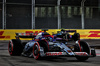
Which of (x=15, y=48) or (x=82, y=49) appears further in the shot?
(x=15, y=48)

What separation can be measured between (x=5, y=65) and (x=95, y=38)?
24.9 metres

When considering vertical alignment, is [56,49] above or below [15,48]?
above

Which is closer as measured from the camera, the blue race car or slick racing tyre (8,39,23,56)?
the blue race car

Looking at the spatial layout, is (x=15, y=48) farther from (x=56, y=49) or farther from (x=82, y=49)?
(x=82, y=49)

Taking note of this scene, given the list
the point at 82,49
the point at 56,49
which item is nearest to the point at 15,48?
the point at 56,49

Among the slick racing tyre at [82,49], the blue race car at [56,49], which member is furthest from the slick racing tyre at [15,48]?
the slick racing tyre at [82,49]

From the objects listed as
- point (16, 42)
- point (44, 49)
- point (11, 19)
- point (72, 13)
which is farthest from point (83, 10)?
point (44, 49)

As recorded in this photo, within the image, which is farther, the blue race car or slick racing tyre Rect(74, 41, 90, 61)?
slick racing tyre Rect(74, 41, 90, 61)

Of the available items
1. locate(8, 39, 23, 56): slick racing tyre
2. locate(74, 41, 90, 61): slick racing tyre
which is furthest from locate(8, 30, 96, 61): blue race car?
locate(8, 39, 23, 56): slick racing tyre

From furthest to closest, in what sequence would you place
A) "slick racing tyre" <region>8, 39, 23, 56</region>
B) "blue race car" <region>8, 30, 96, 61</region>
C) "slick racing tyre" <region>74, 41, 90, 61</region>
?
"slick racing tyre" <region>8, 39, 23, 56</region>, "slick racing tyre" <region>74, 41, 90, 61</region>, "blue race car" <region>8, 30, 96, 61</region>

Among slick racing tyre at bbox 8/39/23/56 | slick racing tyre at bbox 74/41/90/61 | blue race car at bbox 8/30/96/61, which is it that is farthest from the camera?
slick racing tyre at bbox 8/39/23/56

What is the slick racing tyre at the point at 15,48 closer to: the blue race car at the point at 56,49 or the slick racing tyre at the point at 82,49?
the blue race car at the point at 56,49

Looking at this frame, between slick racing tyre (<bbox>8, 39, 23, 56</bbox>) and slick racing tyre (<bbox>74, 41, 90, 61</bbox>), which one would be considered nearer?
slick racing tyre (<bbox>74, 41, 90, 61</bbox>)

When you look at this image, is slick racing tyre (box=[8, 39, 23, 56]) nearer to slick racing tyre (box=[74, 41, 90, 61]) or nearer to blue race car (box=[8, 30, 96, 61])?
blue race car (box=[8, 30, 96, 61])
